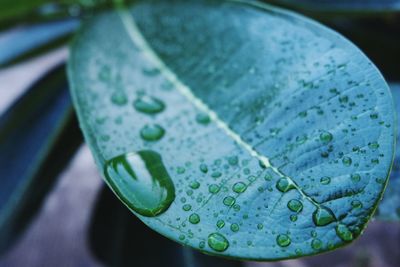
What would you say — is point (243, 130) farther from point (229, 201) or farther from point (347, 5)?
point (347, 5)

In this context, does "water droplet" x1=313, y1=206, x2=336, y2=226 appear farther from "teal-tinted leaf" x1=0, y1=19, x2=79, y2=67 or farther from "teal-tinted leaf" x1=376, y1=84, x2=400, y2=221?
"teal-tinted leaf" x1=0, y1=19, x2=79, y2=67

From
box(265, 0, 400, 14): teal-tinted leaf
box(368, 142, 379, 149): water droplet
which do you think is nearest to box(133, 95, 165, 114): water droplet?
box(368, 142, 379, 149): water droplet

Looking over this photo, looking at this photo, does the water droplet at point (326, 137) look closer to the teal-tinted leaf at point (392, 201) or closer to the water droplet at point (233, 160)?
the water droplet at point (233, 160)

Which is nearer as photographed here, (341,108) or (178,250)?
(341,108)

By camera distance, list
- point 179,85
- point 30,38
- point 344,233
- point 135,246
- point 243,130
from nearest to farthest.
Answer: point 344,233
point 243,130
point 179,85
point 135,246
point 30,38

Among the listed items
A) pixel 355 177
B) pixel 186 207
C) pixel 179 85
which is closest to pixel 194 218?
pixel 186 207

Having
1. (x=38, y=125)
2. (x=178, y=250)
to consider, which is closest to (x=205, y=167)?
(x=178, y=250)

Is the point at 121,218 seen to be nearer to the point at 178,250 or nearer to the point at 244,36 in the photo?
the point at 178,250

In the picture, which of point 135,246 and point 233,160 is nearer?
point 233,160
